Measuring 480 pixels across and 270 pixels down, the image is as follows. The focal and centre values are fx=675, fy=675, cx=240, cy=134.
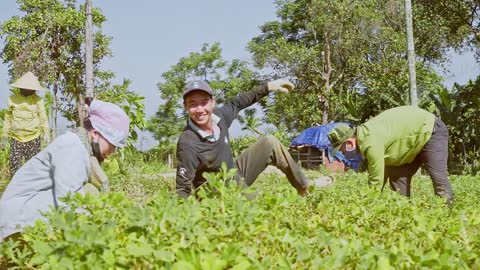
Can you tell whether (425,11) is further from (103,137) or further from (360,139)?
(103,137)

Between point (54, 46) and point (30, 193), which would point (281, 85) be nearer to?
point (30, 193)

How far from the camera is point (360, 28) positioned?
32969 mm

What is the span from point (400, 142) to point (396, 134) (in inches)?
4.7

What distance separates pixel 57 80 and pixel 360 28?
48.4 feet

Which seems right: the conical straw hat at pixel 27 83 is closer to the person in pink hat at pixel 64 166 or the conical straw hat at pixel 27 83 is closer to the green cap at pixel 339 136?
the green cap at pixel 339 136

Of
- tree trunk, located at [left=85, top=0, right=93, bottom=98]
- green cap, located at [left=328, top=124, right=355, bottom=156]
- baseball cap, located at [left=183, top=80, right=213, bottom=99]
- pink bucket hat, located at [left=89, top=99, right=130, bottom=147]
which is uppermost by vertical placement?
tree trunk, located at [left=85, top=0, right=93, bottom=98]

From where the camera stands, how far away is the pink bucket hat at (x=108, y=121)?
148 inches

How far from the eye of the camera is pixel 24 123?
1030 cm

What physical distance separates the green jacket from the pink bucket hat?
8.16 ft

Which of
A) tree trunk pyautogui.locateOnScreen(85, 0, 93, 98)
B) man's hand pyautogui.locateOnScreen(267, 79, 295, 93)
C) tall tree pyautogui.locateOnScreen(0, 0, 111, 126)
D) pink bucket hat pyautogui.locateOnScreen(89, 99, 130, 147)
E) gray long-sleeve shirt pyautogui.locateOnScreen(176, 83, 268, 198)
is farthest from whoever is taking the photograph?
tall tree pyautogui.locateOnScreen(0, 0, 111, 126)

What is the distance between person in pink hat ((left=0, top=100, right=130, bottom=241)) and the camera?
3.64 meters

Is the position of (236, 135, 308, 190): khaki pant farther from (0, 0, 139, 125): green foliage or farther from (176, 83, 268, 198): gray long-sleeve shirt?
(0, 0, 139, 125): green foliage

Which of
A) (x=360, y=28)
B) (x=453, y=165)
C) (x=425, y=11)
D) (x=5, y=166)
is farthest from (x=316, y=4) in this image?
(x=5, y=166)

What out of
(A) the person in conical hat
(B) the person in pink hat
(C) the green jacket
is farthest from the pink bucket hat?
(A) the person in conical hat
